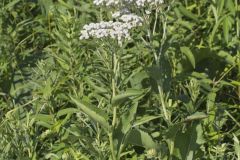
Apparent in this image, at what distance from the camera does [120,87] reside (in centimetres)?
321

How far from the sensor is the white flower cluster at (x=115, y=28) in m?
2.90

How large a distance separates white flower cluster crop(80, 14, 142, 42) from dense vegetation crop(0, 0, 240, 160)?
0.20ft

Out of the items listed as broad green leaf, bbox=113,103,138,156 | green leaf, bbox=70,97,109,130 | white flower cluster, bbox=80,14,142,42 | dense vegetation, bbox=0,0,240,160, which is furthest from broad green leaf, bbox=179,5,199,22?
green leaf, bbox=70,97,109,130

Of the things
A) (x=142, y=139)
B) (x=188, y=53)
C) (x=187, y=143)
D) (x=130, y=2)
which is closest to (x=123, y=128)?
(x=142, y=139)

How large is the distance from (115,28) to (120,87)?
1.37 ft

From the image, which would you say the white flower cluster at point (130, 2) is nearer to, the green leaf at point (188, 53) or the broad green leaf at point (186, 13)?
the green leaf at point (188, 53)

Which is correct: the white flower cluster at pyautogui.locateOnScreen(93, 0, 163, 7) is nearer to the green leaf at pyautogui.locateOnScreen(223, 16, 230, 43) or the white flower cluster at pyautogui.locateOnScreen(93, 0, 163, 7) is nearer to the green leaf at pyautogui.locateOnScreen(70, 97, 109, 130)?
the green leaf at pyautogui.locateOnScreen(70, 97, 109, 130)

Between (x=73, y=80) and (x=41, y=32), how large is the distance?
1339mm

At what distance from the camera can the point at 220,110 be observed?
12.2ft

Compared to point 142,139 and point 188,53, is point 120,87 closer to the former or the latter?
point 142,139

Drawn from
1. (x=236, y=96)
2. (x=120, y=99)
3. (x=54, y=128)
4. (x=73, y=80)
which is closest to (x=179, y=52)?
(x=236, y=96)

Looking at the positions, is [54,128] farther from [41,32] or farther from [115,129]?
[41,32]

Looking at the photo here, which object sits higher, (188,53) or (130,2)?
(130,2)

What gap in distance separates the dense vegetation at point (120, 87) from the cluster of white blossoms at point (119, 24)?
64mm
